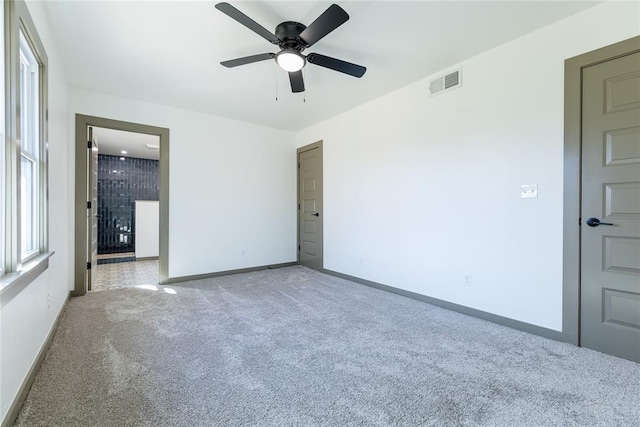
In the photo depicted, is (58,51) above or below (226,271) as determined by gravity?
above

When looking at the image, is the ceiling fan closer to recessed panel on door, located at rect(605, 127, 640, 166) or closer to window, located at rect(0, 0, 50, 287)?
window, located at rect(0, 0, 50, 287)

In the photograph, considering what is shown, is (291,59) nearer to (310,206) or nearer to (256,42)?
(256,42)

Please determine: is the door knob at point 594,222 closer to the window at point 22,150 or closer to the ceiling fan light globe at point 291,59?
the ceiling fan light globe at point 291,59

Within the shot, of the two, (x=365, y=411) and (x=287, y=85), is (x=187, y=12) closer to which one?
(x=287, y=85)

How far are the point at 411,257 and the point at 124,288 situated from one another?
3.86m

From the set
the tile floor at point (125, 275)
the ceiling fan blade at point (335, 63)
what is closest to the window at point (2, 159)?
the ceiling fan blade at point (335, 63)

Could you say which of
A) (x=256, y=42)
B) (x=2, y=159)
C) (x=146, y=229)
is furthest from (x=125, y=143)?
(x=2, y=159)

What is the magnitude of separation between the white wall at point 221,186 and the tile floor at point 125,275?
0.69 m

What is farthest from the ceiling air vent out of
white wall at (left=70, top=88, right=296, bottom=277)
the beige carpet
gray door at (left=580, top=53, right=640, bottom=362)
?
white wall at (left=70, top=88, right=296, bottom=277)

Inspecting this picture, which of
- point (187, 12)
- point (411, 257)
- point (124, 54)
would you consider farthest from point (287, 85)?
point (411, 257)

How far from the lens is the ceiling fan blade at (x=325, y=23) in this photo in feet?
6.09

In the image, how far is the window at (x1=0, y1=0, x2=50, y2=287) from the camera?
61.5 inches

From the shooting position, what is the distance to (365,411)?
5.09 feet

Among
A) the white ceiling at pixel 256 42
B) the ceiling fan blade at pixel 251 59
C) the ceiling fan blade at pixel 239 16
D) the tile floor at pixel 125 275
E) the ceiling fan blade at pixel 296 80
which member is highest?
the white ceiling at pixel 256 42
